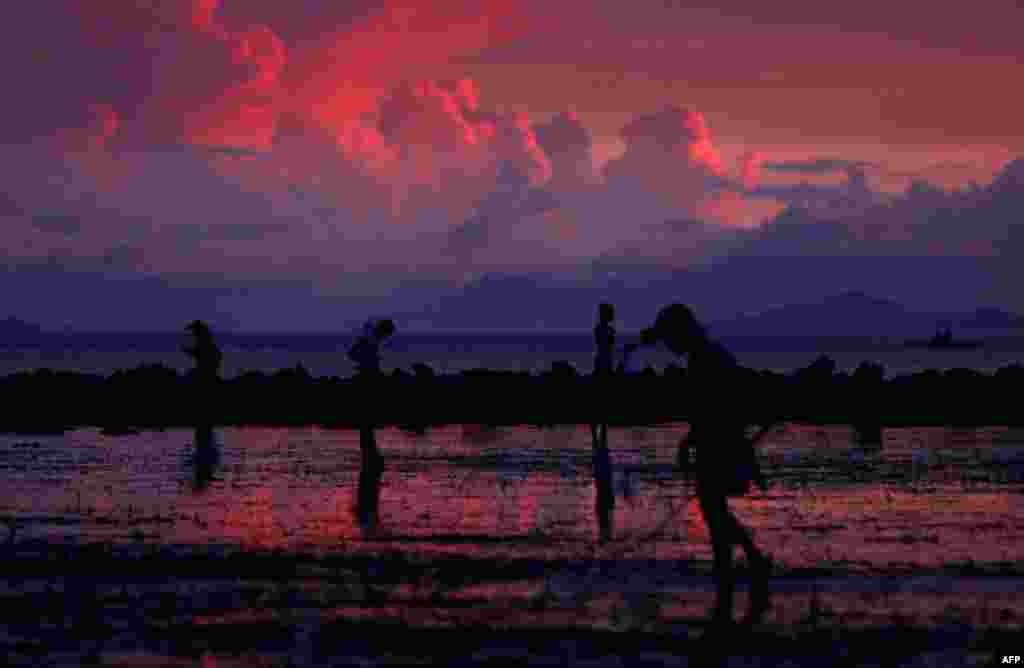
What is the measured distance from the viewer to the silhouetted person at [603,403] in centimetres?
2198

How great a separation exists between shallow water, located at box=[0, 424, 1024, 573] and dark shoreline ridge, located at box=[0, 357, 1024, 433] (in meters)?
6.26

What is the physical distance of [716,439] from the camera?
587 inches

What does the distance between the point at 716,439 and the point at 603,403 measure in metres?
8.28

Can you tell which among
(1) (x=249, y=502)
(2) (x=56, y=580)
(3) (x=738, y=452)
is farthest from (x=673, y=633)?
(1) (x=249, y=502)

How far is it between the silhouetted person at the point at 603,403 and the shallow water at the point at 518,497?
23 cm

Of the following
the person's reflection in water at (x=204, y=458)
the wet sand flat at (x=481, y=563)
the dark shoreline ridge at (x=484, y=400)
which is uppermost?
the dark shoreline ridge at (x=484, y=400)

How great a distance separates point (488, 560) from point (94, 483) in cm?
957

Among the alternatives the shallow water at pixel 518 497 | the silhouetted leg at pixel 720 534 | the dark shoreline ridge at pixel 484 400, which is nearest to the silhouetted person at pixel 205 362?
the dark shoreline ridge at pixel 484 400

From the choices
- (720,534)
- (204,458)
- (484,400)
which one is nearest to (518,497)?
(720,534)

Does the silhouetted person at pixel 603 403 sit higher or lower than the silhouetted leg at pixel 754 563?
A: higher

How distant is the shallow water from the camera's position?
56.0 ft

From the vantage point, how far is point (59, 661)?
1138cm

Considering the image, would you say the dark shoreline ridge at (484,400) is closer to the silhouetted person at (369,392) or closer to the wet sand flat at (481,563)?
the silhouetted person at (369,392)

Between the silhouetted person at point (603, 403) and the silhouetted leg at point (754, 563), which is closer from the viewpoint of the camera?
the silhouetted leg at point (754, 563)
